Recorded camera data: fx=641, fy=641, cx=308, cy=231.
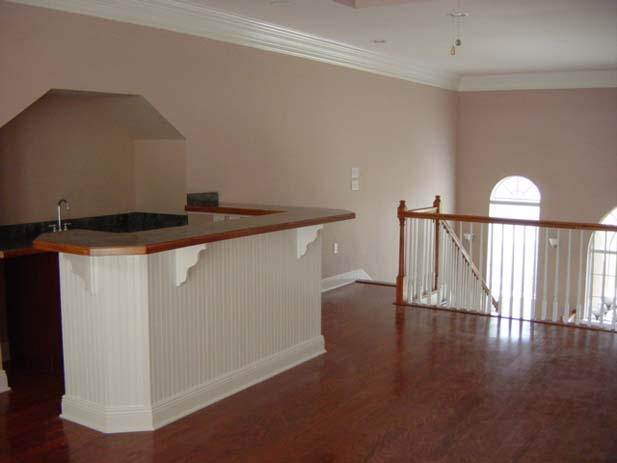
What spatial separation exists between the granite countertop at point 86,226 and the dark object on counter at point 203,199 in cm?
15

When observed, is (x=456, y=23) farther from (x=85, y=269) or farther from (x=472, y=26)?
(x=85, y=269)

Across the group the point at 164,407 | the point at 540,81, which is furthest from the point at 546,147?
the point at 164,407

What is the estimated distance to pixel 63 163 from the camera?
17.0 ft

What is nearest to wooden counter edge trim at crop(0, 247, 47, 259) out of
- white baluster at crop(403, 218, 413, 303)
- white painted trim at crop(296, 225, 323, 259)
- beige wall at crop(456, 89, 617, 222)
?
white painted trim at crop(296, 225, 323, 259)

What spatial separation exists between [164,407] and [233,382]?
23.9 inches

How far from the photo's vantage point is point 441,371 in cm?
464

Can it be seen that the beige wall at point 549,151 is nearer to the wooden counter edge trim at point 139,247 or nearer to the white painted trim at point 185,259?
the wooden counter edge trim at point 139,247

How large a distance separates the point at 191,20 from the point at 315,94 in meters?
2.07

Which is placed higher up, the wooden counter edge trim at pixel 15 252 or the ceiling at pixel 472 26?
the ceiling at pixel 472 26

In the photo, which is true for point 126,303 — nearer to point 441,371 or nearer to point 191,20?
point 441,371

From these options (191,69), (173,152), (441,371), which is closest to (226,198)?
(173,152)

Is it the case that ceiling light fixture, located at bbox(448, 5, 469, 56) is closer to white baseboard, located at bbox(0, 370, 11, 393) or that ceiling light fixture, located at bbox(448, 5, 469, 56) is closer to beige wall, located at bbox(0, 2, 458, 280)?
beige wall, located at bbox(0, 2, 458, 280)

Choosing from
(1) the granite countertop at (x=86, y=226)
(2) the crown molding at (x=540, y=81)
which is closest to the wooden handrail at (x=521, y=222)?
(1) the granite countertop at (x=86, y=226)

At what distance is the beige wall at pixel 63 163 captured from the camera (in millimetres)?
4801
